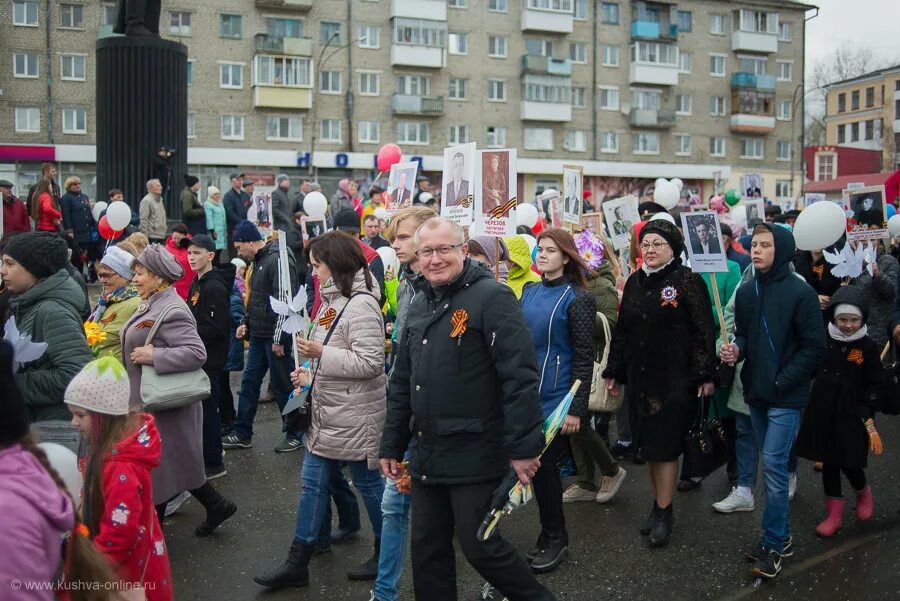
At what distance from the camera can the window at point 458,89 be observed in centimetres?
5375

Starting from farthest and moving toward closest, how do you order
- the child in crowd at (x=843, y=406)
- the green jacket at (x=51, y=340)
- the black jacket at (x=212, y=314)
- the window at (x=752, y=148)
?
the window at (x=752, y=148) < the black jacket at (x=212, y=314) < the child in crowd at (x=843, y=406) < the green jacket at (x=51, y=340)

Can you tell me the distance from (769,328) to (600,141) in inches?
2127

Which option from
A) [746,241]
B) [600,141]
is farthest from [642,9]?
[746,241]

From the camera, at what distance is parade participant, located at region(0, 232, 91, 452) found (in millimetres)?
4574

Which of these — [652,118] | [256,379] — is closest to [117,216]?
[256,379]

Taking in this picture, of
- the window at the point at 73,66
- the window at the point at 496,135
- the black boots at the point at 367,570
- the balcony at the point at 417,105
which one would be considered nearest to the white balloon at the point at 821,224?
the black boots at the point at 367,570

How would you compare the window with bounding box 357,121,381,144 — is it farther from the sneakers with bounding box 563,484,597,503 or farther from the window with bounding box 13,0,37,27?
the sneakers with bounding box 563,484,597,503

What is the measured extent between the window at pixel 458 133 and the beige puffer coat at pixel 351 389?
4918 cm

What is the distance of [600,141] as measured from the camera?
2279 inches

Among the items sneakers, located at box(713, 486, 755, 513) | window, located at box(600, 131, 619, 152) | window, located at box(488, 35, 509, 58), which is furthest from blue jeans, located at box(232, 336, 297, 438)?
window, located at box(600, 131, 619, 152)

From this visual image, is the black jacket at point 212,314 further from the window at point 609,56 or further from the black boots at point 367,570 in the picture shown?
the window at point 609,56

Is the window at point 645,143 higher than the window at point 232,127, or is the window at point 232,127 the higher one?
the window at point 645,143

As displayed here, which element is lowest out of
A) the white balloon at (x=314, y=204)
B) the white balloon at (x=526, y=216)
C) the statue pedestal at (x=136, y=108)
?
the white balloon at (x=526, y=216)

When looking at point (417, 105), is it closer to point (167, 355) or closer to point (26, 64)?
point (26, 64)
